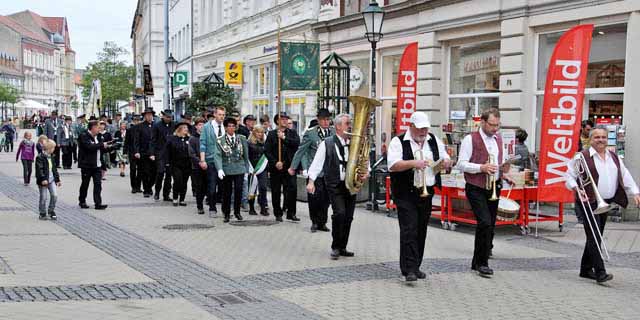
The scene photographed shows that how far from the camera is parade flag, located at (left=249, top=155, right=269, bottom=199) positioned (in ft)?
47.3

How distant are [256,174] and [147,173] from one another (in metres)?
4.17

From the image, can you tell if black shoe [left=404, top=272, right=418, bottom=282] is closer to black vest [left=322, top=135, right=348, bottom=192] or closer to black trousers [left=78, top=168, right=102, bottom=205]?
black vest [left=322, top=135, right=348, bottom=192]

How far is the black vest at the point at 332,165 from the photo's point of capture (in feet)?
32.0

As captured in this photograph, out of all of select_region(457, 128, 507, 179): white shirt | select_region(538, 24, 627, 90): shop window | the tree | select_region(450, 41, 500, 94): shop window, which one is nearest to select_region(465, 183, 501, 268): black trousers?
select_region(457, 128, 507, 179): white shirt

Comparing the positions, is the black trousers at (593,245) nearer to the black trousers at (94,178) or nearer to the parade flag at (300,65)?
the black trousers at (94,178)

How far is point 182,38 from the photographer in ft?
168

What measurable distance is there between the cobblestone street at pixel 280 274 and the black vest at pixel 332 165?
37.8 inches

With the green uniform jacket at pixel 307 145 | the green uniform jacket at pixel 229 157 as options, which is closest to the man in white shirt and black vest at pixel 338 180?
the green uniform jacket at pixel 307 145

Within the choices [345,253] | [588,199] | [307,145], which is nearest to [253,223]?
[307,145]

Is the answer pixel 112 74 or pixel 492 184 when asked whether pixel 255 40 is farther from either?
pixel 112 74

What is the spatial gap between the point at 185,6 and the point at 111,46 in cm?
1555

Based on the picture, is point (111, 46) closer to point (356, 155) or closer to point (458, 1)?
point (458, 1)

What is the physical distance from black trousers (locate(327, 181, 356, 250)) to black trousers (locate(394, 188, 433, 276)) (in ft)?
4.73

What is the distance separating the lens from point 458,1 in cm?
1861
